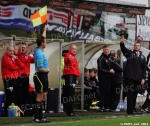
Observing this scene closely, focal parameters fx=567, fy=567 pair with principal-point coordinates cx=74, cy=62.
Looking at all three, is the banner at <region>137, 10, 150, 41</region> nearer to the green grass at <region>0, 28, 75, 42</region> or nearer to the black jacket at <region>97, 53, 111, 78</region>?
the green grass at <region>0, 28, 75, 42</region>

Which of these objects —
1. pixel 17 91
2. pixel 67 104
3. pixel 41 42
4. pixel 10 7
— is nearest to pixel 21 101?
pixel 17 91

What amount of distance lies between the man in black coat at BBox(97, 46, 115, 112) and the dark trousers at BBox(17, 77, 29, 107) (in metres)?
2.76

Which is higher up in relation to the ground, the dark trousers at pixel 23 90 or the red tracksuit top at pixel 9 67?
the red tracksuit top at pixel 9 67

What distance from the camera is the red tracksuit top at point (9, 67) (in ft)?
53.0

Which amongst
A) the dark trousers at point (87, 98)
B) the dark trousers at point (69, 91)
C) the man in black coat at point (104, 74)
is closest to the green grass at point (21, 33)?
the dark trousers at point (87, 98)

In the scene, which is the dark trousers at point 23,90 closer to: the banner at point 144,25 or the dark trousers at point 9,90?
the dark trousers at point 9,90

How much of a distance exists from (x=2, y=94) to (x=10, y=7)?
715 centimetres

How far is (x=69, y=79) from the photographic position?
53.3ft

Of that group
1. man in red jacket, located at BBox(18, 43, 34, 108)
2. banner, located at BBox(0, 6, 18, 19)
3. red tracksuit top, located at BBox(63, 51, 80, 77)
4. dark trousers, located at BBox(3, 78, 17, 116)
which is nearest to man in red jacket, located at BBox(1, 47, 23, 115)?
dark trousers, located at BBox(3, 78, 17, 116)

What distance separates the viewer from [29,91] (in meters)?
16.7

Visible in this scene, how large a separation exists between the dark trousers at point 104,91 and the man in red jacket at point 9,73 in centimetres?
312

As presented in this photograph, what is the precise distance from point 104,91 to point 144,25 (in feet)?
37.5

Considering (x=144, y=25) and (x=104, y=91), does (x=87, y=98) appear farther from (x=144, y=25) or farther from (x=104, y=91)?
(x=144, y=25)

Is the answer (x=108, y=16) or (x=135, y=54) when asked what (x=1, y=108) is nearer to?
(x=135, y=54)
